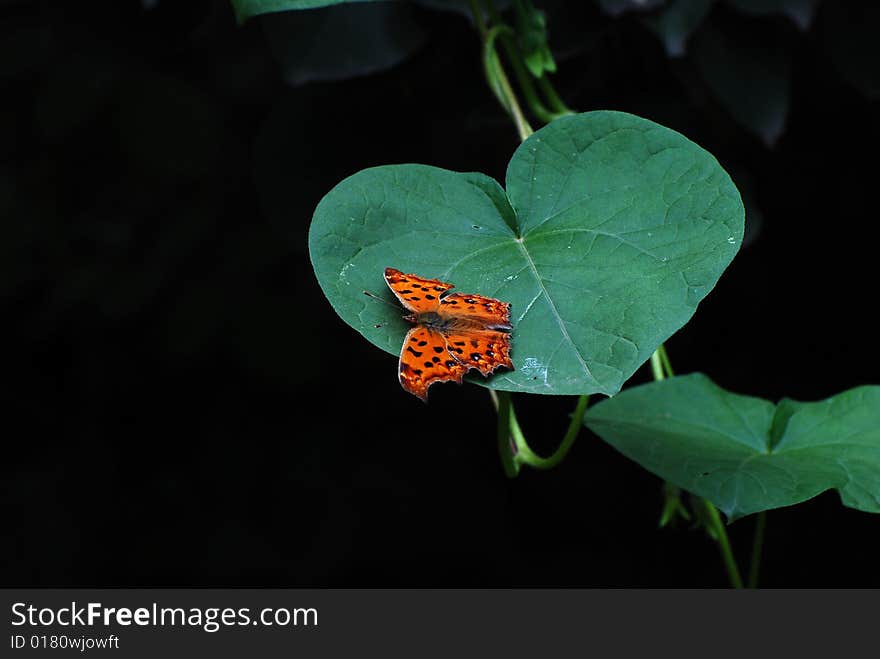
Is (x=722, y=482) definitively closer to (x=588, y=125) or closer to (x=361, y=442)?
(x=588, y=125)

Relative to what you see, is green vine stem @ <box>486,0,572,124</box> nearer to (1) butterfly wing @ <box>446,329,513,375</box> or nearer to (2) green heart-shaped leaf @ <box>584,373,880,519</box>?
(2) green heart-shaped leaf @ <box>584,373,880,519</box>

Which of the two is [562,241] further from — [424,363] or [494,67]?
[494,67]

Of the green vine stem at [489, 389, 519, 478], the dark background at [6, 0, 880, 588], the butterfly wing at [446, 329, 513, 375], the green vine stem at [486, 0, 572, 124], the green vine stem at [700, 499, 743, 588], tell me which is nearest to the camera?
the butterfly wing at [446, 329, 513, 375]

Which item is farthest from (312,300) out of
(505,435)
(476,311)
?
(476,311)

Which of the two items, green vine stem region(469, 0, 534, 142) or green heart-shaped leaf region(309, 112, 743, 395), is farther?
green vine stem region(469, 0, 534, 142)

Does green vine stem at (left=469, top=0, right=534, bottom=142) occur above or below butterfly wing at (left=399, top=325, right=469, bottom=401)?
above

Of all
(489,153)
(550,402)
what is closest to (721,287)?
(550,402)

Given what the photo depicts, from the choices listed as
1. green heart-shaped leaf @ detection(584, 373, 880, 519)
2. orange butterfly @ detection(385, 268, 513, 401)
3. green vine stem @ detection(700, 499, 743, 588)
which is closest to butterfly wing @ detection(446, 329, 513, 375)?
orange butterfly @ detection(385, 268, 513, 401)

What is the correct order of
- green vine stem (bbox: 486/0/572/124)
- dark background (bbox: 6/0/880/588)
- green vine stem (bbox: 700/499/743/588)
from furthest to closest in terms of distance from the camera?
dark background (bbox: 6/0/880/588)
green vine stem (bbox: 486/0/572/124)
green vine stem (bbox: 700/499/743/588)

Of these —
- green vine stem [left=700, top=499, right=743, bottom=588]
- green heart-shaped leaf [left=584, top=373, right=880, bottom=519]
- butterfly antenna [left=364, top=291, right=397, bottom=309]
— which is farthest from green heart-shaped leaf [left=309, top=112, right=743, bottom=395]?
green vine stem [left=700, top=499, right=743, bottom=588]
